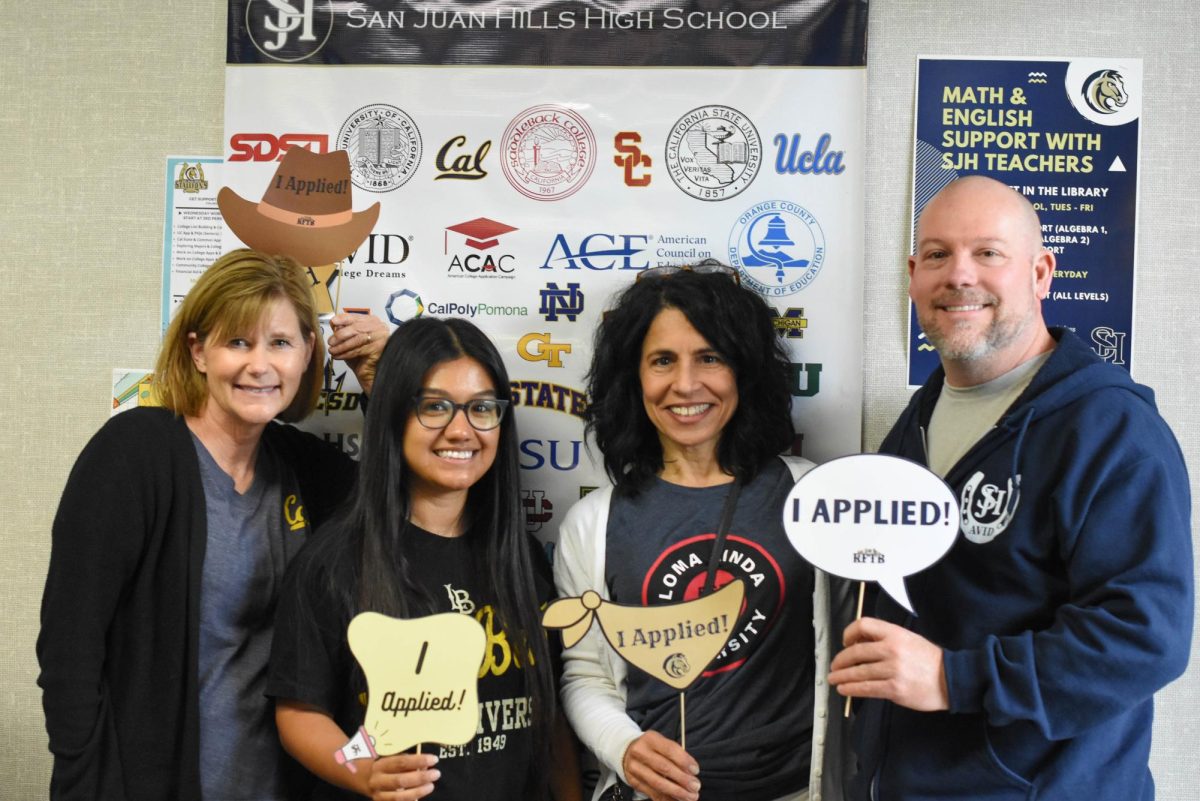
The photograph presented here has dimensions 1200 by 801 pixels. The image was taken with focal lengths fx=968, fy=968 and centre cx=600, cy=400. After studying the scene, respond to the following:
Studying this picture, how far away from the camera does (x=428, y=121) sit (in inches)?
79.1

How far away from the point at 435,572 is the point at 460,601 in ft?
0.20

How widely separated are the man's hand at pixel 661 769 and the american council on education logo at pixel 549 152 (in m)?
1.08

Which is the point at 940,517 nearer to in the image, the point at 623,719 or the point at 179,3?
the point at 623,719

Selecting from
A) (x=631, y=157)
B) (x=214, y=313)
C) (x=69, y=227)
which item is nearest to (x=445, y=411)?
(x=214, y=313)

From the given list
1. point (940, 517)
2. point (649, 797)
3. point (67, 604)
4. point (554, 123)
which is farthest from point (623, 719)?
point (554, 123)

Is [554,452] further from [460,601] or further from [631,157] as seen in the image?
[631,157]

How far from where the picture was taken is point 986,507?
1404 millimetres

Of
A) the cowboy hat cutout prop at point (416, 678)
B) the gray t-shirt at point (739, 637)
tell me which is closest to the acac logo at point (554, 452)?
the gray t-shirt at point (739, 637)

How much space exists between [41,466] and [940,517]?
1.84 metres

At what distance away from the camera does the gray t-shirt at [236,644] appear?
61.2 inches

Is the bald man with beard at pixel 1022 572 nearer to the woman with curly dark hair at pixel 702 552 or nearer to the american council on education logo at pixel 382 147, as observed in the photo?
the woman with curly dark hair at pixel 702 552

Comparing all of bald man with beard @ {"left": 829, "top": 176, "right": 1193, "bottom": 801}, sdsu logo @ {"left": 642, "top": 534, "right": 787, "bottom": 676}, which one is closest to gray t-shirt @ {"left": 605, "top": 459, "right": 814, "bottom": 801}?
sdsu logo @ {"left": 642, "top": 534, "right": 787, "bottom": 676}

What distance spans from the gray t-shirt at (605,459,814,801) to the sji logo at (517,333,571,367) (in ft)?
1.44

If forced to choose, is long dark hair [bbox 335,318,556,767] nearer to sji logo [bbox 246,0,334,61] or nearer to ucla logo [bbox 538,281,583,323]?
ucla logo [bbox 538,281,583,323]
